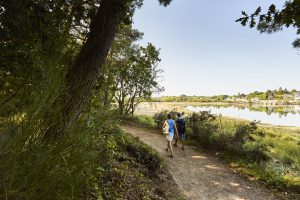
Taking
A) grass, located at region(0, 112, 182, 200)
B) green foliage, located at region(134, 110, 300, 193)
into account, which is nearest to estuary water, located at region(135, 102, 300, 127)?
green foliage, located at region(134, 110, 300, 193)

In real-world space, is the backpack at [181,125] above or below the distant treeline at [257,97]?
below

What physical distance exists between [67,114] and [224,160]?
10582 mm

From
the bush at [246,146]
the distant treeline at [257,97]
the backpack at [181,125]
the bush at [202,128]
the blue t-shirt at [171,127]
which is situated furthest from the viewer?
the distant treeline at [257,97]

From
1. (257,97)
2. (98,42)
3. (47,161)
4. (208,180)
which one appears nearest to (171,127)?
(208,180)

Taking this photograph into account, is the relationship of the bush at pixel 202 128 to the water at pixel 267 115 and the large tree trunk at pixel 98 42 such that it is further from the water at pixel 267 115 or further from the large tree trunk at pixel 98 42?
the water at pixel 267 115

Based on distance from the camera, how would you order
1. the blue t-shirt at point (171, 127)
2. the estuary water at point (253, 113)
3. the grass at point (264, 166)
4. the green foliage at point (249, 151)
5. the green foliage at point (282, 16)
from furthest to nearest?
the estuary water at point (253, 113) → the blue t-shirt at point (171, 127) → the green foliage at point (249, 151) → the grass at point (264, 166) → the green foliage at point (282, 16)

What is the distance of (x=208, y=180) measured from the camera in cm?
930

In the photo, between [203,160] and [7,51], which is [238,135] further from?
[7,51]

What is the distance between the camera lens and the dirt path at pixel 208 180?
823 centimetres

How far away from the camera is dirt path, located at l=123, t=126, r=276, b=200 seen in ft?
27.0

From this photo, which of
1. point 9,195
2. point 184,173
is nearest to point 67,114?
point 9,195

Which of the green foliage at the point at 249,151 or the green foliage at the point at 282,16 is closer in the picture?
the green foliage at the point at 282,16

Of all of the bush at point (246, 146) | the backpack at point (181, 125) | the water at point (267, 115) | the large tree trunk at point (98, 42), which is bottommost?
the water at point (267, 115)

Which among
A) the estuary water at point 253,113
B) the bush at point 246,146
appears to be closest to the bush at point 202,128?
the bush at point 246,146
